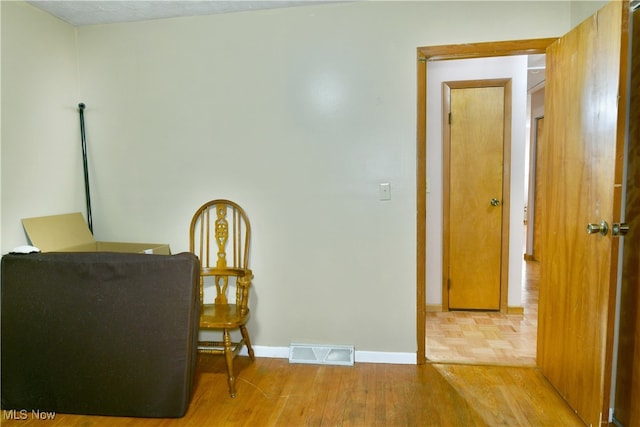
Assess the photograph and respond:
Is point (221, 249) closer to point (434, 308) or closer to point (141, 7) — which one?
point (141, 7)

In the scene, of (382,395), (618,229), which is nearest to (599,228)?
(618,229)

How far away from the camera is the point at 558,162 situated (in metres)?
2.16

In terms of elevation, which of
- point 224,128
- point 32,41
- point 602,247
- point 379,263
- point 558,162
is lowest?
point 379,263

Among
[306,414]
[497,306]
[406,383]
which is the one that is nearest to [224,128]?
[306,414]

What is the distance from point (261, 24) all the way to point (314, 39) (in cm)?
35

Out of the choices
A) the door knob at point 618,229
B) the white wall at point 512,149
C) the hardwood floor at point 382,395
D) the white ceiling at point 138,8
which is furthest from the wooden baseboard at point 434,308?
the white ceiling at point 138,8

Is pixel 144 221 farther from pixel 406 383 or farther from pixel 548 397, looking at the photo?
pixel 548 397

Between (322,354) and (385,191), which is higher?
(385,191)

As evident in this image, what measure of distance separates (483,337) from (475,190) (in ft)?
3.93

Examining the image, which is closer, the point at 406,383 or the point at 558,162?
the point at 558,162

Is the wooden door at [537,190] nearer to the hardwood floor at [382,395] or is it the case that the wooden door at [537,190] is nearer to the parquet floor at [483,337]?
the parquet floor at [483,337]

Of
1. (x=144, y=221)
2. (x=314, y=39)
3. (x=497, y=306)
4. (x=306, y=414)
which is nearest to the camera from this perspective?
(x=306, y=414)

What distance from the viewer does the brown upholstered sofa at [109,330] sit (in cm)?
201

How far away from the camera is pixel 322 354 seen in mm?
2631
